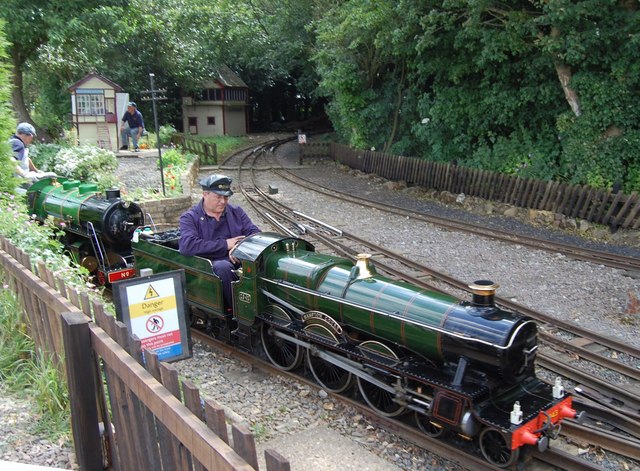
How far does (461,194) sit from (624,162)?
469 centimetres

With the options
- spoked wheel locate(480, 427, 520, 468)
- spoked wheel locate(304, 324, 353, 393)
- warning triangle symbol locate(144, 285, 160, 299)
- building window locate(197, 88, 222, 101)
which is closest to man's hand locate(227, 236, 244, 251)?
spoked wheel locate(304, 324, 353, 393)

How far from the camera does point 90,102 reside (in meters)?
21.8

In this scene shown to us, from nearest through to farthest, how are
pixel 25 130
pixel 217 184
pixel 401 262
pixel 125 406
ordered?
pixel 125 406, pixel 217 184, pixel 25 130, pixel 401 262

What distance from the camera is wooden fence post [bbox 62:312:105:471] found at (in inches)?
129

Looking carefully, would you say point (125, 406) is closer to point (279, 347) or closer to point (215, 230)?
point (279, 347)

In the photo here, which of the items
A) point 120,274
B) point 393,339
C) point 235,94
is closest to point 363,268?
point 393,339

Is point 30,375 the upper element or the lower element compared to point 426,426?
upper

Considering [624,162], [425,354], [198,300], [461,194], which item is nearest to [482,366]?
[425,354]

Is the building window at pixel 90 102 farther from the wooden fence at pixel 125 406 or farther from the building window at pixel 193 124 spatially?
the wooden fence at pixel 125 406

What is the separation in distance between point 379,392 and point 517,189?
11819 mm

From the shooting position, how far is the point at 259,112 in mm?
46906

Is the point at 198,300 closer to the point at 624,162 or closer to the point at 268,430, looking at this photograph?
the point at 268,430

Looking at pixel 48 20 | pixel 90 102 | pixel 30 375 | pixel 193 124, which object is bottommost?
pixel 30 375

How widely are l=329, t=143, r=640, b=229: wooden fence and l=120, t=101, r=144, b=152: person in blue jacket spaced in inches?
362
